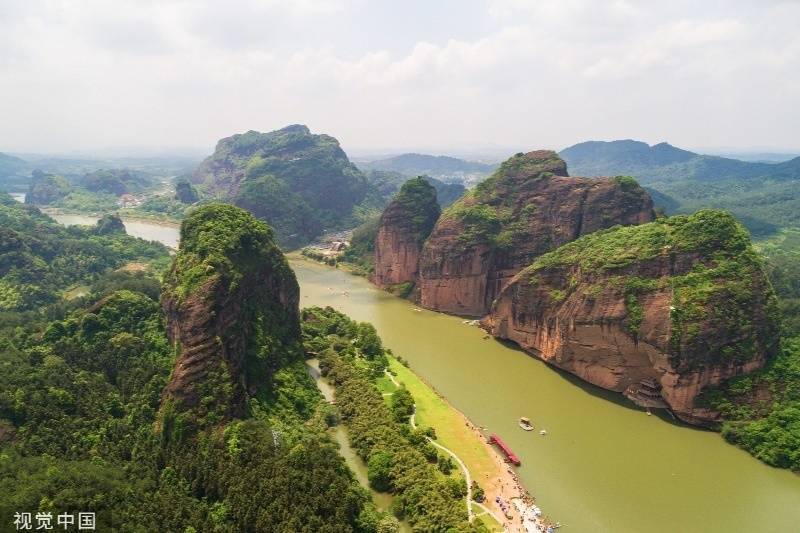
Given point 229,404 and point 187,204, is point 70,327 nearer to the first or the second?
point 229,404

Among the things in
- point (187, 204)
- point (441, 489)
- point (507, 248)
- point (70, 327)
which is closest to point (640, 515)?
point (441, 489)

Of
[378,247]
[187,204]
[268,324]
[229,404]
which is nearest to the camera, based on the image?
[229,404]

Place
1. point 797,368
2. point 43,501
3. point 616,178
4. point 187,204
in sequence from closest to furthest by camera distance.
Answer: point 43,501
point 797,368
point 616,178
point 187,204

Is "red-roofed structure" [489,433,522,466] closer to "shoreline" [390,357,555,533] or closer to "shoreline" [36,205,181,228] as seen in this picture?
"shoreline" [390,357,555,533]

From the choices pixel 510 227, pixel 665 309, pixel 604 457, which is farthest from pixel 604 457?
pixel 510 227

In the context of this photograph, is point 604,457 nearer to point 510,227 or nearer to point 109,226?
point 510,227
